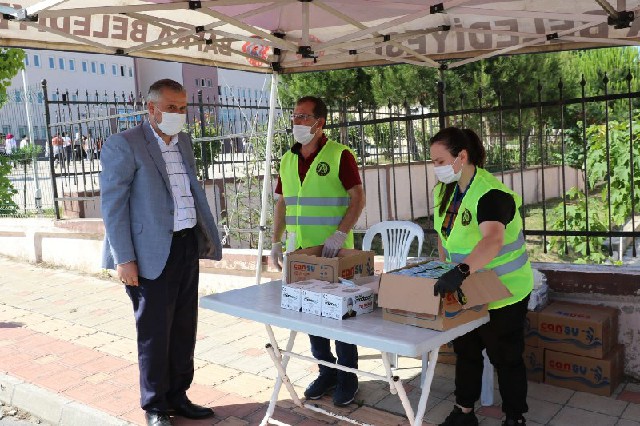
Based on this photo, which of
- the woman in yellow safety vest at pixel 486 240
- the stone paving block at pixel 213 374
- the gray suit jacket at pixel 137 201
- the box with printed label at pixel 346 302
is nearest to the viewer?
the box with printed label at pixel 346 302

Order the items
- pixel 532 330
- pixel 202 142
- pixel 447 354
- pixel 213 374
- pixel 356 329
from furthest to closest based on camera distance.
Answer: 1. pixel 202 142
2. pixel 213 374
3. pixel 447 354
4. pixel 532 330
5. pixel 356 329

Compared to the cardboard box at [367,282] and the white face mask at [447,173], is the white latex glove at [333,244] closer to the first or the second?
the cardboard box at [367,282]

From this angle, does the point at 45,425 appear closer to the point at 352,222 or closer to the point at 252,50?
the point at 352,222

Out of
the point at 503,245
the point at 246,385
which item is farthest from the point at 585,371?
the point at 246,385

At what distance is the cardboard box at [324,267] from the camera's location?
2896 millimetres

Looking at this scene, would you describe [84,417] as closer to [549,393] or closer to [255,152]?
[549,393]

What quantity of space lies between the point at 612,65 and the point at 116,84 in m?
38.0

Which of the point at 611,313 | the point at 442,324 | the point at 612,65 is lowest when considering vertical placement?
the point at 611,313

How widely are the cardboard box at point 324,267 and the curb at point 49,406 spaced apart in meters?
1.46

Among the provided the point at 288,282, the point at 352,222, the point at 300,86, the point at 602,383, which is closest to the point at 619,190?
the point at 602,383

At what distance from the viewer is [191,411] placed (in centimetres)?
360

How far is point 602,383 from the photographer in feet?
12.2

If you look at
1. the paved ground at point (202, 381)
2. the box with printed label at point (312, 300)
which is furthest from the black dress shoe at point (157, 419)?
the box with printed label at point (312, 300)

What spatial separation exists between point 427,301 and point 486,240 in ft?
1.52
